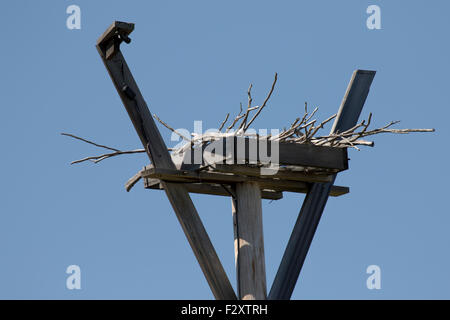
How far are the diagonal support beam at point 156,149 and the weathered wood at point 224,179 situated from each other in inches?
1.7

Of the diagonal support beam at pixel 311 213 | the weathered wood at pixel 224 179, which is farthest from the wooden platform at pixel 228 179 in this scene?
the diagonal support beam at pixel 311 213

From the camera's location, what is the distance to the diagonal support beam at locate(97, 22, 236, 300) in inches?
229

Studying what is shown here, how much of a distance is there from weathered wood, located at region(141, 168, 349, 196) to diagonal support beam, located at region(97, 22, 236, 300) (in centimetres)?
4

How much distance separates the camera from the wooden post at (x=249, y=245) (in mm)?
6121

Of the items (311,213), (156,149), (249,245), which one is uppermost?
(156,149)

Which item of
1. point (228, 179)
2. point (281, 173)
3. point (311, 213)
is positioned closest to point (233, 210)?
point (228, 179)

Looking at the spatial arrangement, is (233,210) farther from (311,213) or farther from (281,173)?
(311,213)

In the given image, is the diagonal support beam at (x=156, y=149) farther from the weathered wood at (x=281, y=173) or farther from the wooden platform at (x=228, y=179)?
the weathered wood at (x=281, y=173)

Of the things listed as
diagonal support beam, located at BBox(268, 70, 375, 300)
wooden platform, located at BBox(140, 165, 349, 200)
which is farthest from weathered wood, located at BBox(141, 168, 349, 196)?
diagonal support beam, located at BBox(268, 70, 375, 300)

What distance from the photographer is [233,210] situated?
20.8 feet

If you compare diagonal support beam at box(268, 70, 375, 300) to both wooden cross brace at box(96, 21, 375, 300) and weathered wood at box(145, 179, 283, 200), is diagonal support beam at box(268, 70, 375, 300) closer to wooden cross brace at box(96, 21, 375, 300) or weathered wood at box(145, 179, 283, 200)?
wooden cross brace at box(96, 21, 375, 300)

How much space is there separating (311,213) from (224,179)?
0.62 metres

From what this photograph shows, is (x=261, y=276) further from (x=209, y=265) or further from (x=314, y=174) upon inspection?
(x=314, y=174)
